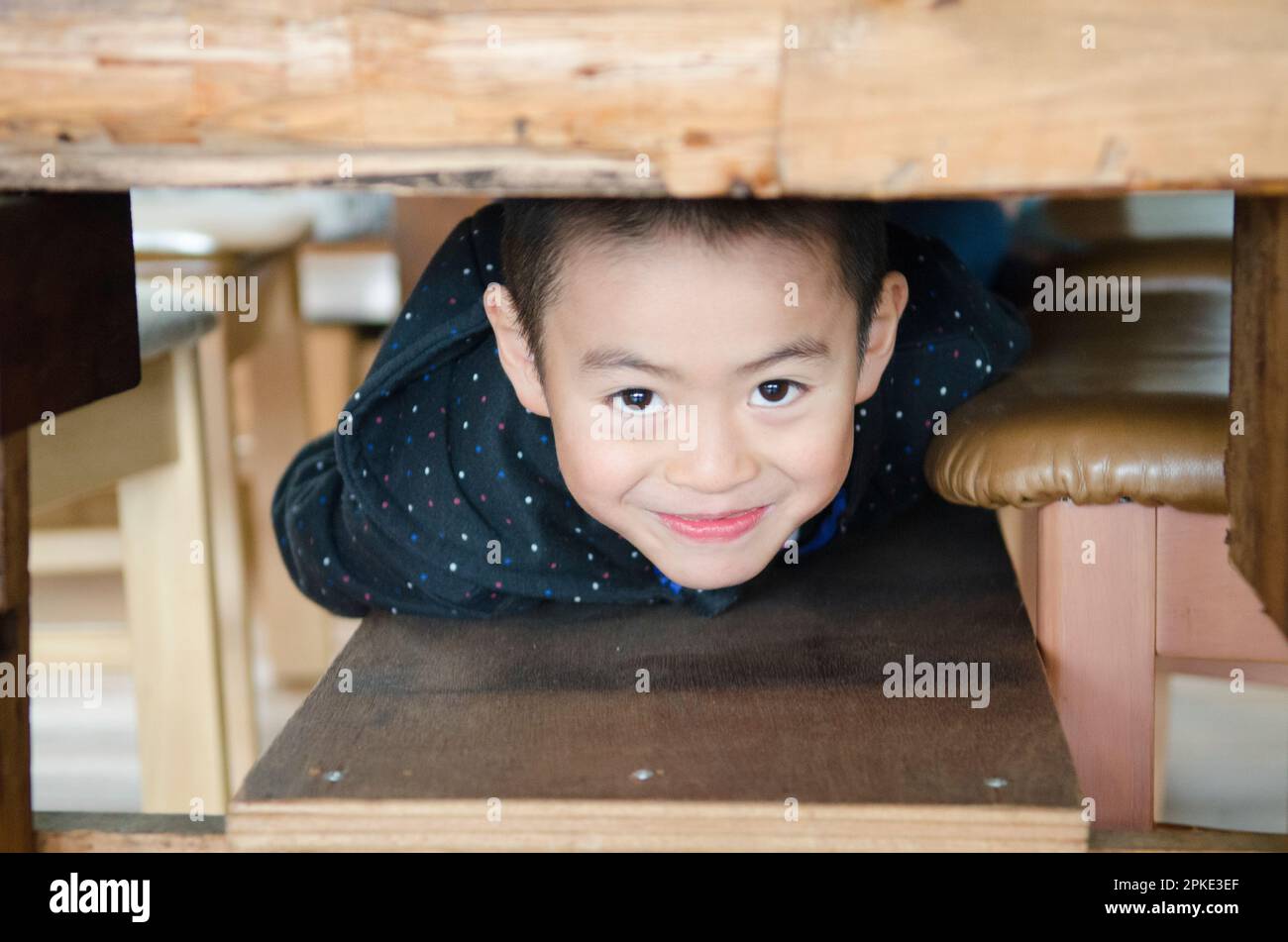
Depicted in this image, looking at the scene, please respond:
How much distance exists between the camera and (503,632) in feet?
3.25

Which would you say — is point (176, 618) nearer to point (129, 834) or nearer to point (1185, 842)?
point (129, 834)

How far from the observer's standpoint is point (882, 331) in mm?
998

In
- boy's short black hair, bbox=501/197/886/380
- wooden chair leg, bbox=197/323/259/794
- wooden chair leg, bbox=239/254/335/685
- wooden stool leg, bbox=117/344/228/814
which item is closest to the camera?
boy's short black hair, bbox=501/197/886/380

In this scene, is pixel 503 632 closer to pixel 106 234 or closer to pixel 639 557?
pixel 639 557

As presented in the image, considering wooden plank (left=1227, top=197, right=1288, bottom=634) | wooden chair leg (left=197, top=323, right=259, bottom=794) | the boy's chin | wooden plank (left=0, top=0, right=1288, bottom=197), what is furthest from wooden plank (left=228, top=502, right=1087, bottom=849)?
wooden chair leg (left=197, top=323, right=259, bottom=794)

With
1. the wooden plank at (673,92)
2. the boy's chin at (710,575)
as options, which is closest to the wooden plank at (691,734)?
the boy's chin at (710,575)

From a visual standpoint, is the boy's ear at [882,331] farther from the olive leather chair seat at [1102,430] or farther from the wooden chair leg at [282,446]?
the wooden chair leg at [282,446]

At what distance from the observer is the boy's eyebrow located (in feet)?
2.83

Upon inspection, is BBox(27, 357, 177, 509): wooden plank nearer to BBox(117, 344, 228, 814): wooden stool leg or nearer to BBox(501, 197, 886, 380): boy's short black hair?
BBox(117, 344, 228, 814): wooden stool leg

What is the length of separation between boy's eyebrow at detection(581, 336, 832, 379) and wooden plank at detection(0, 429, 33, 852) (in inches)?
12.8

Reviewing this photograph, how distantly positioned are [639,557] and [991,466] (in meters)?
0.26

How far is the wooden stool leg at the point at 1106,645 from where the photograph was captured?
2.98ft

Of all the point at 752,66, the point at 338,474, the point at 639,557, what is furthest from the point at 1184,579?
the point at 338,474
